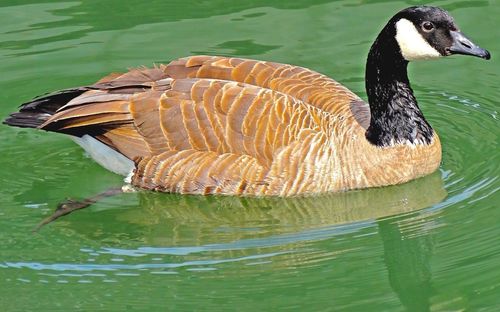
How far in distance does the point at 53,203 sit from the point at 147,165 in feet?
2.81

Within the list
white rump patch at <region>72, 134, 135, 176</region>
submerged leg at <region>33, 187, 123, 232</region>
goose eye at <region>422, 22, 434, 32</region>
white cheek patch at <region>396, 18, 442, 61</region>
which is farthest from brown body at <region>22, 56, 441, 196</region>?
goose eye at <region>422, 22, 434, 32</region>

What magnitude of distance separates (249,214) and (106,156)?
1.49 meters

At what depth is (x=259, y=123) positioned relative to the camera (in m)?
9.88

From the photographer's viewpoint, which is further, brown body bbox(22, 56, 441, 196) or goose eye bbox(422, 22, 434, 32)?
brown body bbox(22, 56, 441, 196)

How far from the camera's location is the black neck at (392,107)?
10148mm

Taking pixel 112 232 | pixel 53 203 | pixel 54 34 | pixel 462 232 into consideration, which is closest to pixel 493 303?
pixel 462 232

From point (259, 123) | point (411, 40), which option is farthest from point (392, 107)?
point (259, 123)

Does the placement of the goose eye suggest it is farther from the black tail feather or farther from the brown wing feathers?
the black tail feather

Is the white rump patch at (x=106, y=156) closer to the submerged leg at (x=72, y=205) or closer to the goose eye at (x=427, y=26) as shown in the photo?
the submerged leg at (x=72, y=205)

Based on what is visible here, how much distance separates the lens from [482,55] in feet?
Answer: 31.0

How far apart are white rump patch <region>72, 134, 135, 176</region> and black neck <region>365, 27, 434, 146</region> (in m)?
2.12

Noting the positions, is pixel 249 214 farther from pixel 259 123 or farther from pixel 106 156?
pixel 106 156

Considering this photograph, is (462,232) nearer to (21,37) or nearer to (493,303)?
(493,303)

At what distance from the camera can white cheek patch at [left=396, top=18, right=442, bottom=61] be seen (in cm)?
→ 985
